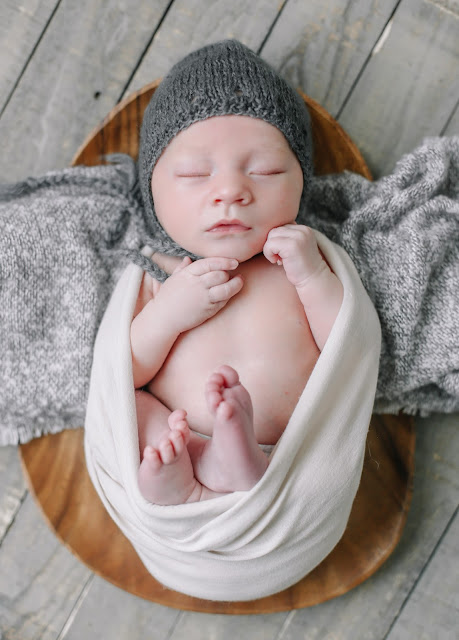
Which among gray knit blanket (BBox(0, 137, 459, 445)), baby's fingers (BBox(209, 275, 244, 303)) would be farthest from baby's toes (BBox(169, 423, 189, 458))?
gray knit blanket (BBox(0, 137, 459, 445))

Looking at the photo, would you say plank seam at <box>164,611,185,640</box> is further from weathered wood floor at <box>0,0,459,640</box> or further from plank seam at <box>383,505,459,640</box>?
plank seam at <box>383,505,459,640</box>

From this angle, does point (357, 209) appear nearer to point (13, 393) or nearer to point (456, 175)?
point (456, 175)

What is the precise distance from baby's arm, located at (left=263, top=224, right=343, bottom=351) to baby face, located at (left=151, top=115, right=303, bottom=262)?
0.09 ft

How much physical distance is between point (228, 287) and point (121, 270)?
271mm

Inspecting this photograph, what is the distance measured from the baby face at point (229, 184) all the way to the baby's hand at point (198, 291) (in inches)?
1.0

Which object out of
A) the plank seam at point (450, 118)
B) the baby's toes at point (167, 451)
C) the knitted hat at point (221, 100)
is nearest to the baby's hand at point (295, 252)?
the knitted hat at point (221, 100)

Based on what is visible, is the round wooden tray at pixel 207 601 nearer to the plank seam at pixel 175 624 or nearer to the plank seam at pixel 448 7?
the plank seam at pixel 175 624

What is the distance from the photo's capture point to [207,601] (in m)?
1.10

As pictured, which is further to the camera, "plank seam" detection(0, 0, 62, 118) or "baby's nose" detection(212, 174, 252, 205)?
"plank seam" detection(0, 0, 62, 118)

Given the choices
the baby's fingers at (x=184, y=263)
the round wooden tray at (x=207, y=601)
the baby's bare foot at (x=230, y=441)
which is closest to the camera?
the baby's bare foot at (x=230, y=441)

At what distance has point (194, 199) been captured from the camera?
899 millimetres

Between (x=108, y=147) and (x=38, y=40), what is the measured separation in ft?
0.90

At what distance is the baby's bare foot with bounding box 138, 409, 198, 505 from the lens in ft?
2.60

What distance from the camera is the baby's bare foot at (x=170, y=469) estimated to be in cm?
79
